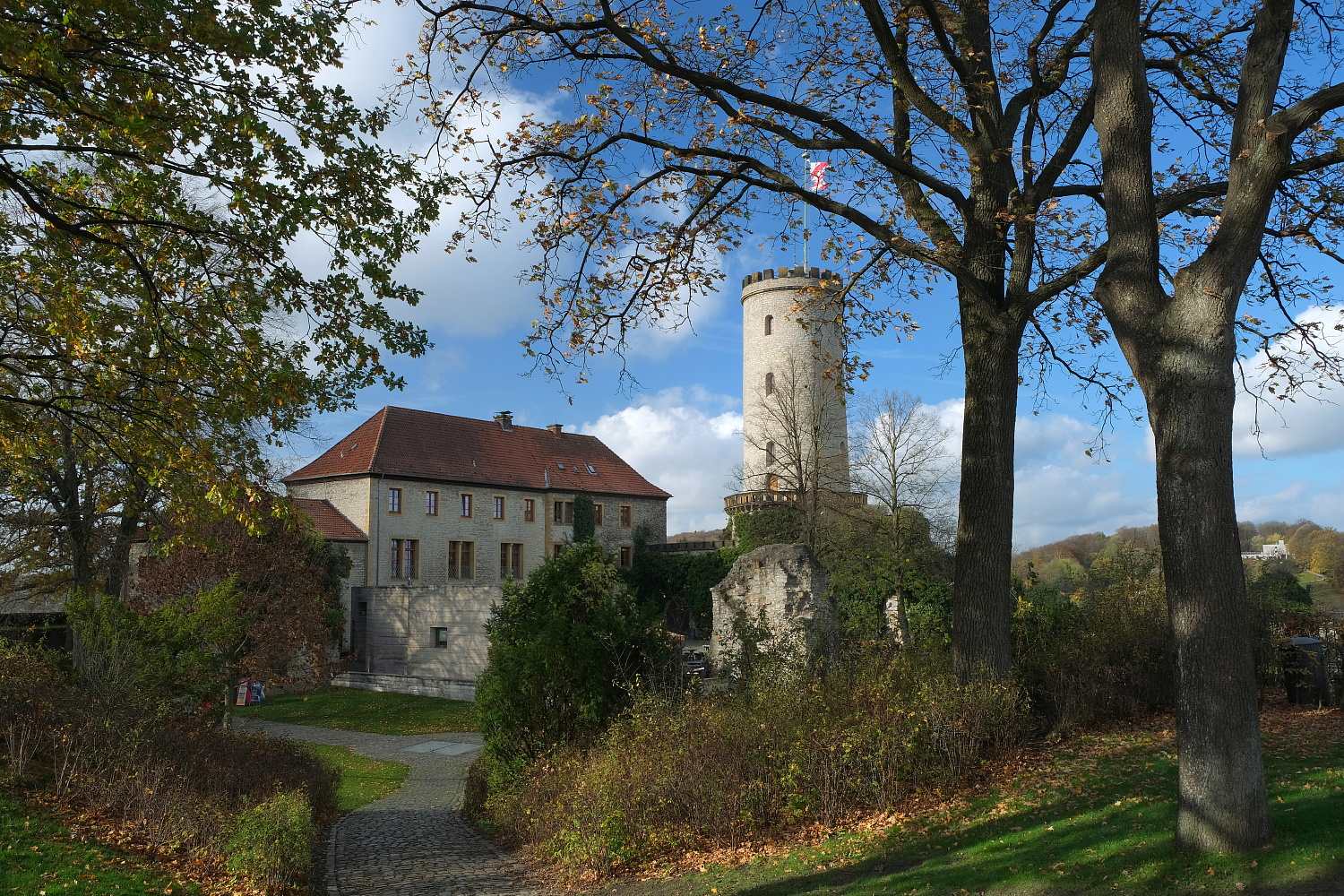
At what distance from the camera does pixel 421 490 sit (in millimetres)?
41281

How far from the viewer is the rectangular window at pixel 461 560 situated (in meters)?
42.6

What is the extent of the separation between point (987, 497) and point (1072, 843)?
3.97 m

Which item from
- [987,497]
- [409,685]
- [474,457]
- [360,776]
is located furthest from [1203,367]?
[474,457]

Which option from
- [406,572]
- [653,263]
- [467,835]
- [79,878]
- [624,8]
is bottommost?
[467,835]

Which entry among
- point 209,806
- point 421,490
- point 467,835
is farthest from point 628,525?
point 209,806

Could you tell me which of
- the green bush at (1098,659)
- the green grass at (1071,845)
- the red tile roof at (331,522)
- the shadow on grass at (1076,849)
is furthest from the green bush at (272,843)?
the red tile roof at (331,522)

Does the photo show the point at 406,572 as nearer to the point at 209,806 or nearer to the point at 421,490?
the point at 421,490

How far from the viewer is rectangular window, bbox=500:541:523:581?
44562 millimetres

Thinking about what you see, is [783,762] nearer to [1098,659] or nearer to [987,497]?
[987,497]

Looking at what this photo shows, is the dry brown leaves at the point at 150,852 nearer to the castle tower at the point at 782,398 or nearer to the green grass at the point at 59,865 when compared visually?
the green grass at the point at 59,865

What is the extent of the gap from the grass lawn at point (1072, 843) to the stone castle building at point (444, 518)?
23537 millimetres

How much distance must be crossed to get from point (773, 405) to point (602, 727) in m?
29.0

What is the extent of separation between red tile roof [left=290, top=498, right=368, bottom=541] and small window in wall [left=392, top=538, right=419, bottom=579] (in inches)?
68.9

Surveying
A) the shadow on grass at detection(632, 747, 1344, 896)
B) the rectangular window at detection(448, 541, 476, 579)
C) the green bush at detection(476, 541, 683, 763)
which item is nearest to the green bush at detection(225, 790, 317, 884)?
the green bush at detection(476, 541, 683, 763)
